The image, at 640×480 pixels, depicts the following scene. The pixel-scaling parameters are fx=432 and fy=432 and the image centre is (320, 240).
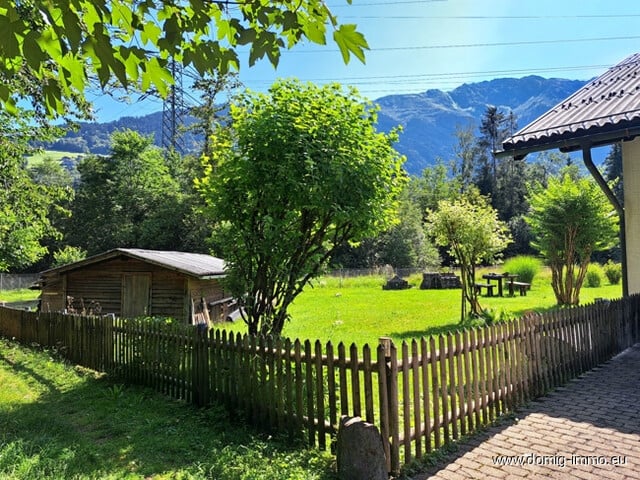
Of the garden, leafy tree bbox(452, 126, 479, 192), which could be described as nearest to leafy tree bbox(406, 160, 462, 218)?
leafy tree bbox(452, 126, 479, 192)

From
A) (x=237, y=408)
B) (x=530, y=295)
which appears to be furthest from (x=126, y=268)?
(x=530, y=295)

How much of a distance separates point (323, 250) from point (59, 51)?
5.03m

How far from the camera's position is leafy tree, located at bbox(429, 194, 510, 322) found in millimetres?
12141

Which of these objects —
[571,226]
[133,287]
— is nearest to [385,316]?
[571,226]

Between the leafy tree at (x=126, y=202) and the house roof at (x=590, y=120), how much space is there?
3432 cm

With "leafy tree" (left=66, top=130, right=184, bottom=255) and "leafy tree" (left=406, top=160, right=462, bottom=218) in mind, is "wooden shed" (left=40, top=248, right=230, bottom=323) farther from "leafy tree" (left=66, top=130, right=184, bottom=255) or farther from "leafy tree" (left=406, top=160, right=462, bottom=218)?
"leafy tree" (left=406, top=160, right=462, bottom=218)

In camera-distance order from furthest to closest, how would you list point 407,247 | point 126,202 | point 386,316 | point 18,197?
point 407,247
point 126,202
point 386,316
point 18,197

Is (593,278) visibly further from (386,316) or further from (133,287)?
(133,287)

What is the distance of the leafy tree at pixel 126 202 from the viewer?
38.5m

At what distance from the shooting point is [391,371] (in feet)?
12.7

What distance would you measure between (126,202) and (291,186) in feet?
133

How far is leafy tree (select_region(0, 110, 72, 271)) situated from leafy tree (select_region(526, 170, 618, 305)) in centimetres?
1574
